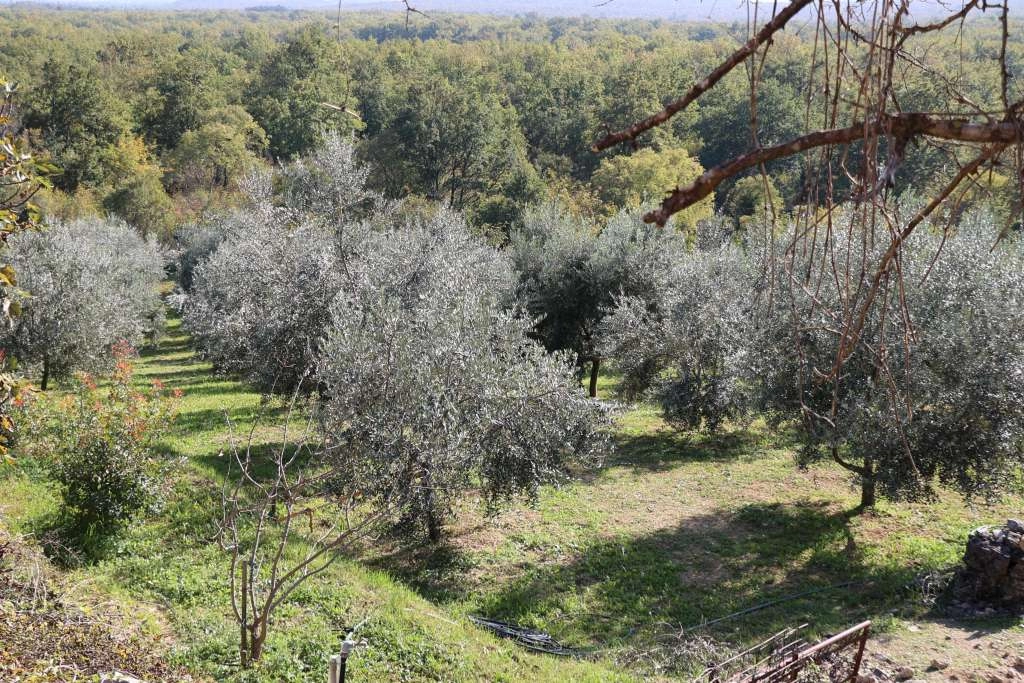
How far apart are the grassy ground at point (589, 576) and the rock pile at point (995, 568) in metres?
0.51

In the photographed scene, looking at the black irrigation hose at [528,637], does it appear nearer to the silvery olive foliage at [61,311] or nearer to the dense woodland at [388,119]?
the silvery olive foliage at [61,311]

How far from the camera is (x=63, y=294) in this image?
58.3 feet

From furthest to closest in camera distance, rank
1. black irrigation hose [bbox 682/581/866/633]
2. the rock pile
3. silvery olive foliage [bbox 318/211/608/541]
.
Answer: silvery olive foliage [bbox 318/211/608/541] → black irrigation hose [bbox 682/581/866/633] → the rock pile

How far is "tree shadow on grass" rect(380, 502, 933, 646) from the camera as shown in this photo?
9.08 meters

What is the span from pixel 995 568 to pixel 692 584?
353cm

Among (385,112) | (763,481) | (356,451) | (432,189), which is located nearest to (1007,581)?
(763,481)

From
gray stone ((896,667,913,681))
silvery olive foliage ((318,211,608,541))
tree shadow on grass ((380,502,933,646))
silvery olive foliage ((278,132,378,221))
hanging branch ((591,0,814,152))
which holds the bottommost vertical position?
tree shadow on grass ((380,502,933,646))

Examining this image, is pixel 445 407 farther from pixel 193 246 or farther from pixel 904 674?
pixel 193 246

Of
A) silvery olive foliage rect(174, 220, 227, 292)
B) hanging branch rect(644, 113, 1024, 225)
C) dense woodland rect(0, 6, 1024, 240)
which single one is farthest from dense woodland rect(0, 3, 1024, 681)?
dense woodland rect(0, 6, 1024, 240)

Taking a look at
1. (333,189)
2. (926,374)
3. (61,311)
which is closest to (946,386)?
(926,374)

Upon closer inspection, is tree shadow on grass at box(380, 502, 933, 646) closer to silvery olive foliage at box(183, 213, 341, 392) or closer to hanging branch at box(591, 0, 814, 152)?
silvery olive foliage at box(183, 213, 341, 392)

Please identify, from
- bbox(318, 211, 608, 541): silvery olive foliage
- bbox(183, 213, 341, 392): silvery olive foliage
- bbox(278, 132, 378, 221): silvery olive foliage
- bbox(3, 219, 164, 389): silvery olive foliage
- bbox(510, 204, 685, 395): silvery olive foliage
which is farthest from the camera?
bbox(510, 204, 685, 395): silvery olive foliage

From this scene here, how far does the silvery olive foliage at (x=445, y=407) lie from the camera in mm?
9219

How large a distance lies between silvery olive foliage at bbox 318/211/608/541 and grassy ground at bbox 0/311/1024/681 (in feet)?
3.75
